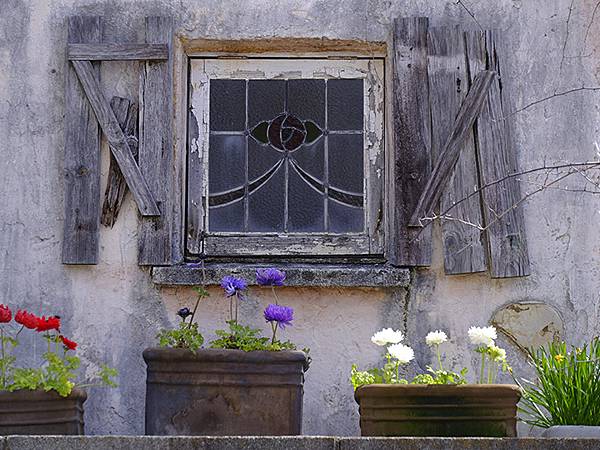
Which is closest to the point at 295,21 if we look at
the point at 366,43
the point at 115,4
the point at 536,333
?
the point at 366,43

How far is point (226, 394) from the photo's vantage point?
4.95 meters

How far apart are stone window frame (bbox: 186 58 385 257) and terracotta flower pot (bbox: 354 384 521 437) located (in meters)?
1.06

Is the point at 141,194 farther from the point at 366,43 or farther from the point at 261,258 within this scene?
the point at 366,43

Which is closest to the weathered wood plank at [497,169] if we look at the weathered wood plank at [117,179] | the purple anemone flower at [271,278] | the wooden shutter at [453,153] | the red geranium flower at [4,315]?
the wooden shutter at [453,153]

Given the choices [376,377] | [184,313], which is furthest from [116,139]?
[376,377]

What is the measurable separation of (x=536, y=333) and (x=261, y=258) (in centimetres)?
113

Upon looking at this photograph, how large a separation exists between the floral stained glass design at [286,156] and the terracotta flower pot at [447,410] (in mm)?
1146

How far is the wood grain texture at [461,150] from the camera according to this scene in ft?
18.3

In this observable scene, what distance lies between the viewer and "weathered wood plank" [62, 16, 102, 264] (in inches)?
221

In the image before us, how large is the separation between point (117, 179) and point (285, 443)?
5.44ft

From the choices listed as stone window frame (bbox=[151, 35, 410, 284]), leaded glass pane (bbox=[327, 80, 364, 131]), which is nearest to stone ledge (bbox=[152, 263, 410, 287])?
stone window frame (bbox=[151, 35, 410, 284])

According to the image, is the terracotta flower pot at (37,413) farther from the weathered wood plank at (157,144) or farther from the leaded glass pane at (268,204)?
the leaded glass pane at (268,204)

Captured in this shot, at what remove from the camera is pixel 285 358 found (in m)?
4.96

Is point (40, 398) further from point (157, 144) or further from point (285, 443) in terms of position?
point (157, 144)
